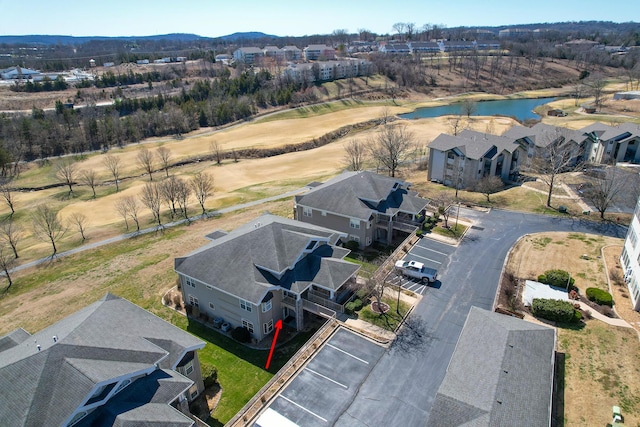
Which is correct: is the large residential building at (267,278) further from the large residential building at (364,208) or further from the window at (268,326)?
the large residential building at (364,208)

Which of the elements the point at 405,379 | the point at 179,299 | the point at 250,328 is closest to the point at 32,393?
the point at 250,328

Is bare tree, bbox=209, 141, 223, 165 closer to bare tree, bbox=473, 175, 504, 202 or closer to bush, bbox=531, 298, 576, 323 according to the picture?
bare tree, bbox=473, 175, 504, 202

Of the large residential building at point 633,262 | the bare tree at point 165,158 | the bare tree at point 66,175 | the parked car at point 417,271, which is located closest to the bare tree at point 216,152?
the bare tree at point 165,158

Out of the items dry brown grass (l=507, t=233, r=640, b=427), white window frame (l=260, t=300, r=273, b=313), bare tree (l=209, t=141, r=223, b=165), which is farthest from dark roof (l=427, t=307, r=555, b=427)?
bare tree (l=209, t=141, r=223, b=165)

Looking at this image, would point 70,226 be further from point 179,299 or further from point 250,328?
point 250,328

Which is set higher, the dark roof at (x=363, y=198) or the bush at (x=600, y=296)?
the dark roof at (x=363, y=198)
